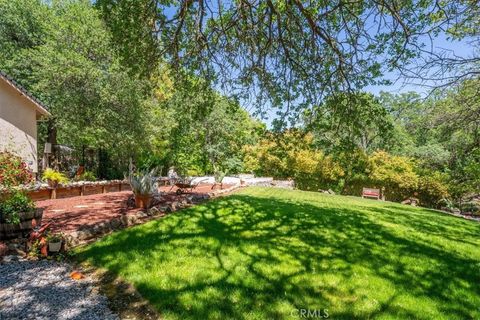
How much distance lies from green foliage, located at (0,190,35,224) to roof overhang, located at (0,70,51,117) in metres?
9.14

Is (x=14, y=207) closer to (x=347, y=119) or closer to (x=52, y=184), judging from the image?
(x=52, y=184)

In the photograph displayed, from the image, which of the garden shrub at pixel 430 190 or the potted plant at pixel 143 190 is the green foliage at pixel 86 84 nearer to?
the potted plant at pixel 143 190

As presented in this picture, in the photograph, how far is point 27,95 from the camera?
493 inches

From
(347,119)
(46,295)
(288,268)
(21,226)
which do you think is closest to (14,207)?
(21,226)

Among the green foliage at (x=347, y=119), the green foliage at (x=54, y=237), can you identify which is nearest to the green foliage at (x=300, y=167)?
the green foliage at (x=347, y=119)

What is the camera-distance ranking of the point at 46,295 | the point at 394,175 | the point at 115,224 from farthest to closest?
the point at 394,175 < the point at 115,224 < the point at 46,295

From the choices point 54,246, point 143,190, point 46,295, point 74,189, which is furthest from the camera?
point 74,189

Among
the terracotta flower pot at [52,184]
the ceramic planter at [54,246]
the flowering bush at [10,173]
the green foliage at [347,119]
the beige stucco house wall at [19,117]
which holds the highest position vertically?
the beige stucco house wall at [19,117]

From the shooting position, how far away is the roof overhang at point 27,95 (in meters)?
11.9

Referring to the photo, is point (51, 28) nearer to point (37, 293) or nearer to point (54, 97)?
point (54, 97)

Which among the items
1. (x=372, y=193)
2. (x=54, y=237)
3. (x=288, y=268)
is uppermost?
(x=54, y=237)

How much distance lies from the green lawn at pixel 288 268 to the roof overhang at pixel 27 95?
34.3ft

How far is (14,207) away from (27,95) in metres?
9.79

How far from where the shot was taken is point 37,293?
11.3 ft
